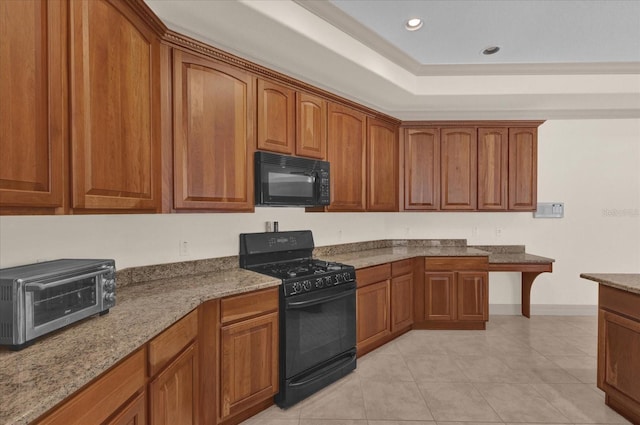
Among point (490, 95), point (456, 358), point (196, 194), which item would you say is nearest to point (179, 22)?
point (196, 194)

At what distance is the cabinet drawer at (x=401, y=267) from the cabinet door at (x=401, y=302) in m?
0.05

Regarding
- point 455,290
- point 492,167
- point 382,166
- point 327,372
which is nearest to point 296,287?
point 327,372

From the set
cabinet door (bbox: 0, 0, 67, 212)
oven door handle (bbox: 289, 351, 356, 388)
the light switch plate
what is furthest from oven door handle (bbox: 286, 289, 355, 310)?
the light switch plate

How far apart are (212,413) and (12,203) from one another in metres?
1.56

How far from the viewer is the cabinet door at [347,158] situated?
3188mm

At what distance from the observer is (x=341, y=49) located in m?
2.64

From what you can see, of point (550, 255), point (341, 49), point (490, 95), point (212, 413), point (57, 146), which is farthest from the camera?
point (550, 255)

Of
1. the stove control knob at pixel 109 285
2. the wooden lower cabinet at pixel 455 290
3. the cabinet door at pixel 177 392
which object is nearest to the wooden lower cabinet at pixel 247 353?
the cabinet door at pixel 177 392

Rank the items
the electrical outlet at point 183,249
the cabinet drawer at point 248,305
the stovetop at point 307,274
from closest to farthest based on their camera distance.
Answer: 1. the cabinet drawer at point 248,305
2. the stovetop at point 307,274
3. the electrical outlet at point 183,249

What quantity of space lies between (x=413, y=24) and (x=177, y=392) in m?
3.04

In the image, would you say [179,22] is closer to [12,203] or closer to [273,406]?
[12,203]

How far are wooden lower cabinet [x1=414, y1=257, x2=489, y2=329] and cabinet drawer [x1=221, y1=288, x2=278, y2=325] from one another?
2160 millimetres

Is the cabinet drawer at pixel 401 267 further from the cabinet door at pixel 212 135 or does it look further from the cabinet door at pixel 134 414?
the cabinet door at pixel 134 414

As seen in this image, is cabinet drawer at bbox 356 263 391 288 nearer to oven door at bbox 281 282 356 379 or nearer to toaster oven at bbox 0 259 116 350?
oven door at bbox 281 282 356 379
